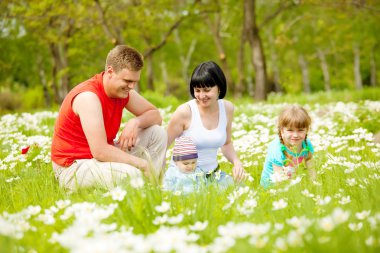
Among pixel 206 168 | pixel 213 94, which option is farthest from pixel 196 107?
pixel 206 168

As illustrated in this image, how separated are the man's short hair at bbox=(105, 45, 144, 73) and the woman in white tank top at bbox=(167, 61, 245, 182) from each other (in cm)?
80

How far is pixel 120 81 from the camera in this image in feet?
13.7

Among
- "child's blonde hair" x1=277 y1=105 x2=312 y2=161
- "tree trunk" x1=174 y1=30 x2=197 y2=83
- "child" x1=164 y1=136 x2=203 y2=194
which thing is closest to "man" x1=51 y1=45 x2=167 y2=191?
"child" x1=164 y1=136 x2=203 y2=194

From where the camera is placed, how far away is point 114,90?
428cm

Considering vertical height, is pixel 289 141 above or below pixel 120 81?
below

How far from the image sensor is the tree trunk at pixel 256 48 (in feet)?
47.5

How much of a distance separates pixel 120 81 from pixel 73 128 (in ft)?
2.37

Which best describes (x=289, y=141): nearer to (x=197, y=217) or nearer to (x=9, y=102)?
(x=197, y=217)

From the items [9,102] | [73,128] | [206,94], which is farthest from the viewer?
[9,102]

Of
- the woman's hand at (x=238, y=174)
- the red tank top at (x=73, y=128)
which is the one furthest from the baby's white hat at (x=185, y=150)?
the red tank top at (x=73, y=128)

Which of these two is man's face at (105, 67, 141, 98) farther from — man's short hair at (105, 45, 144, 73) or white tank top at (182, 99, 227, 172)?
white tank top at (182, 99, 227, 172)

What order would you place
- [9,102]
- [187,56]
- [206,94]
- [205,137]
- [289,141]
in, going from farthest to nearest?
[187,56]
[9,102]
[205,137]
[206,94]
[289,141]

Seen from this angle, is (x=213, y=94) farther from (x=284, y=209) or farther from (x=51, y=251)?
(x=51, y=251)

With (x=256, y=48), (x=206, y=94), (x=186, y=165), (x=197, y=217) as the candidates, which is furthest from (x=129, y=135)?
(x=256, y=48)
